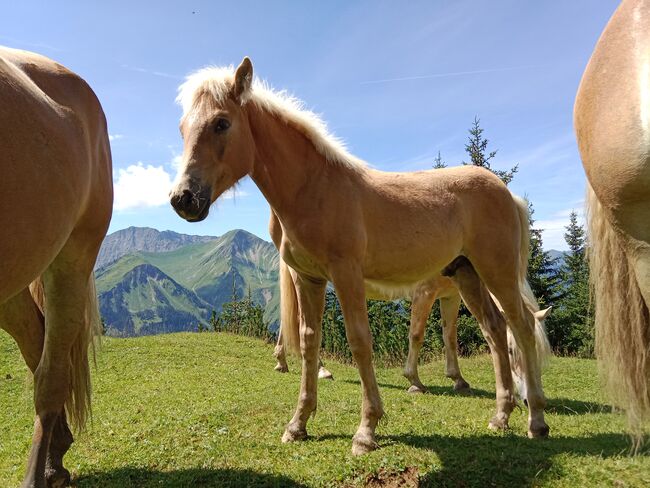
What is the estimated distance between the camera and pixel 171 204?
324 cm

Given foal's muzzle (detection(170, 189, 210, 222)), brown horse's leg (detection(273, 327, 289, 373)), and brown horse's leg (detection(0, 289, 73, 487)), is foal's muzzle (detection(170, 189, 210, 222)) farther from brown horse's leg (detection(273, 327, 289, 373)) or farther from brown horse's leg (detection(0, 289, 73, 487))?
brown horse's leg (detection(273, 327, 289, 373))

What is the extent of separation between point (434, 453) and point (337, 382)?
5.01 meters

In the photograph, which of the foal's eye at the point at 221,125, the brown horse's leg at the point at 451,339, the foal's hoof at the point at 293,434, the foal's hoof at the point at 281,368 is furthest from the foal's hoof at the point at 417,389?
the foal's eye at the point at 221,125

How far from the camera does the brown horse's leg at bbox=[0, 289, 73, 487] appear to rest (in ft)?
10.3

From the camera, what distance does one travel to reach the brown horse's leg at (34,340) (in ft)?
10.3

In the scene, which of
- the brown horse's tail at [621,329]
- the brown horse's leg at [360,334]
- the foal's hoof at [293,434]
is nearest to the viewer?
the brown horse's tail at [621,329]

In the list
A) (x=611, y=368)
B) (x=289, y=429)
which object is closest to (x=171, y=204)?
(x=289, y=429)

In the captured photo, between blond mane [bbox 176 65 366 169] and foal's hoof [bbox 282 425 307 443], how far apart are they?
2575mm

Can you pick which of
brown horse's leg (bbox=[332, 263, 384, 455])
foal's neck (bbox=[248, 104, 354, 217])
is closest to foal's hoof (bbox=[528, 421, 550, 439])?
brown horse's leg (bbox=[332, 263, 384, 455])

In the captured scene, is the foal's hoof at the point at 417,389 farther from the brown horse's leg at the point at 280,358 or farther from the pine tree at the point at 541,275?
the pine tree at the point at 541,275

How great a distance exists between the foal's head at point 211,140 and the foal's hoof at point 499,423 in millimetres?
3621

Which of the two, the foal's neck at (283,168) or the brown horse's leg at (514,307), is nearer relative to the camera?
the foal's neck at (283,168)

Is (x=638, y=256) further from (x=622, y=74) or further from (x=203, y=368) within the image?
(x=203, y=368)

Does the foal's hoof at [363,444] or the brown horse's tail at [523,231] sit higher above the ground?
the brown horse's tail at [523,231]
